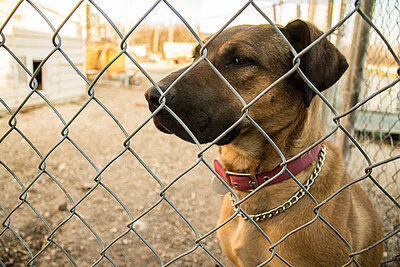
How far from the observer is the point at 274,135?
1.64 meters

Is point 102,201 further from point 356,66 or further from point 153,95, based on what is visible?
point 356,66

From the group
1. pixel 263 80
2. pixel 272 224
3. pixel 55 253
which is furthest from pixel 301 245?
pixel 55 253

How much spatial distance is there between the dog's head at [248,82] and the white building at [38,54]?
224 inches

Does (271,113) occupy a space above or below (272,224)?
above

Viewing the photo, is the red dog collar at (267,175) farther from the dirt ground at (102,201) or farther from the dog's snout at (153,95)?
the dog's snout at (153,95)

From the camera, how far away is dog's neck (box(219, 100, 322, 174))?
1.62 meters

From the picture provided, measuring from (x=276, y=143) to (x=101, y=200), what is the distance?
88.0 inches

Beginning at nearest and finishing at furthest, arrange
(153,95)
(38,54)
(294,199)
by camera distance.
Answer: (153,95)
(294,199)
(38,54)

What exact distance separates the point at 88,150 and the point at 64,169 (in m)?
0.85

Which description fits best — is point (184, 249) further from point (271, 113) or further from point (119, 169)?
point (119, 169)

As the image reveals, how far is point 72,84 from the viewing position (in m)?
8.14

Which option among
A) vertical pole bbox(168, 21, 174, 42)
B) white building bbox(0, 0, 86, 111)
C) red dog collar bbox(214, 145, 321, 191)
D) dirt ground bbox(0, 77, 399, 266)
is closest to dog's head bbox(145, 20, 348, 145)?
red dog collar bbox(214, 145, 321, 191)

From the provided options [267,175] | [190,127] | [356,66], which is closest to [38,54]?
[356,66]

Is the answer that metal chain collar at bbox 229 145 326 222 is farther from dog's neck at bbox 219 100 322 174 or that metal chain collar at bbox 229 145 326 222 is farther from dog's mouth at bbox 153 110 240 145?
dog's mouth at bbox 153 110 240 145
